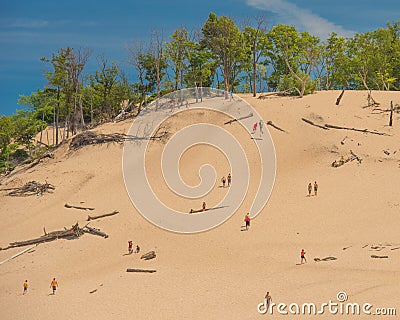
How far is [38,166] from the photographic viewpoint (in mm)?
44406

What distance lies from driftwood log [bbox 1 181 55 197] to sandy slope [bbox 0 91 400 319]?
100 cm

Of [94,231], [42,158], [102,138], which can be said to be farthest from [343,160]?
[42,158]

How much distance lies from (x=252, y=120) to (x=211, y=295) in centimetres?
2792

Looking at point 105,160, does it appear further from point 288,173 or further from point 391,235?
point 391,235

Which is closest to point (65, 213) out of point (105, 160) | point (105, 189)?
point (105, 189)

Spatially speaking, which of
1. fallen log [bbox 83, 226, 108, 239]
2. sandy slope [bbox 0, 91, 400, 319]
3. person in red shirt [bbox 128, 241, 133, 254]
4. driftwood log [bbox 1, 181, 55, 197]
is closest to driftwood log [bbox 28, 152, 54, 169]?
sandy slope [bbox 0, 91, 400, 319]

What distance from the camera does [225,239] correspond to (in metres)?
27.1

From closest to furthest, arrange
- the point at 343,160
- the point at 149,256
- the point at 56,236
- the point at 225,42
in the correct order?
the point at 149,256
the point at 56,236
the point at 343,160
the point at 225,42

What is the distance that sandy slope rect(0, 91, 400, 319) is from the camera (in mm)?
18906

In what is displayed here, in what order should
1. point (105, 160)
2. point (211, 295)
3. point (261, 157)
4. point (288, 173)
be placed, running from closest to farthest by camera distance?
point (211, 295), point (288, 173), point (261, 157), point (105, 160)

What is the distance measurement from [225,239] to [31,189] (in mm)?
21253

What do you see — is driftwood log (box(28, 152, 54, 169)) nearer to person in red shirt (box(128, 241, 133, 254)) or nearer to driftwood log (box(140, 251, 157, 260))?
person in red shirt (box(128, 241, 133, 254))

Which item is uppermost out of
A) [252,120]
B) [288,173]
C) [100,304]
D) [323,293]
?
[252,120]

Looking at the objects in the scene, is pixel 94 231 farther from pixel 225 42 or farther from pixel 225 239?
pixel 225 42
